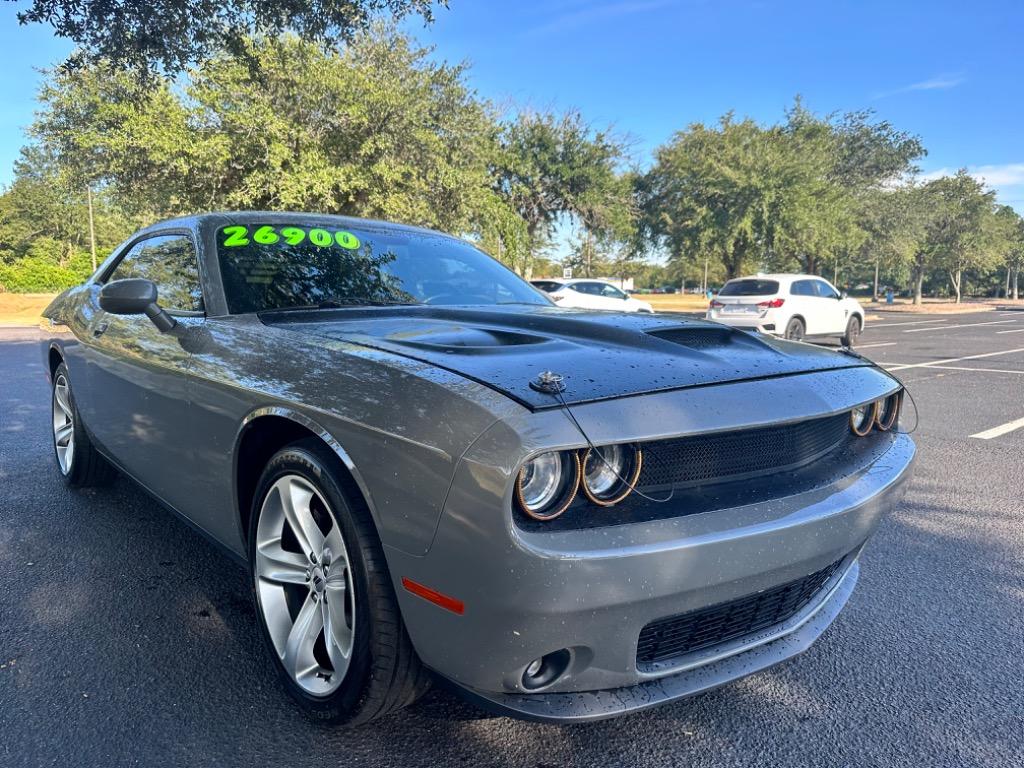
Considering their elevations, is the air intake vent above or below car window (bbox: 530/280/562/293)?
above

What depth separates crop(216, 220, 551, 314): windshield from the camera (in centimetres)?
281

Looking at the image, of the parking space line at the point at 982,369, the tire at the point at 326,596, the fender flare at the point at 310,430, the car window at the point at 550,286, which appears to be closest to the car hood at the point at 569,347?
the fender flare at the point at 310,430

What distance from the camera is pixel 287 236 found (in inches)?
121

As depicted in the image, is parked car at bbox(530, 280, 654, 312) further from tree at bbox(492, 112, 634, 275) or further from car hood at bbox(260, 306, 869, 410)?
car hood at bbox(260, 306, 869, 410)

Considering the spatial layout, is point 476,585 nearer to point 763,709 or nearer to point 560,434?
point 560,434

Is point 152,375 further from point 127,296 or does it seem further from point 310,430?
point 310,430

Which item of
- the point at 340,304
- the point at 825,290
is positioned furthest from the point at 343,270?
the point at 825,290

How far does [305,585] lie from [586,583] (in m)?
1.00

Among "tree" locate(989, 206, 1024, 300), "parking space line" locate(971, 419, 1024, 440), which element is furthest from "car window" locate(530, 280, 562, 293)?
"tree" locate(989, 206, 1024, 300)

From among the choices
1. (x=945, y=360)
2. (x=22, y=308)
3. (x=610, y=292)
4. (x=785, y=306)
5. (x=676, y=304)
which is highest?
(x=610, y=292)

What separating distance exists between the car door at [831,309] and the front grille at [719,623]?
1486cm

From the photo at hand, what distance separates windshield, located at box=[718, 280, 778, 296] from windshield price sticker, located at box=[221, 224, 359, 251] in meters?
13.2

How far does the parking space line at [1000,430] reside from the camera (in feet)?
19.6

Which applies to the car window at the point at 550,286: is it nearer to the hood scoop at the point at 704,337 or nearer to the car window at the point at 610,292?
the car window at the point at 610,292
